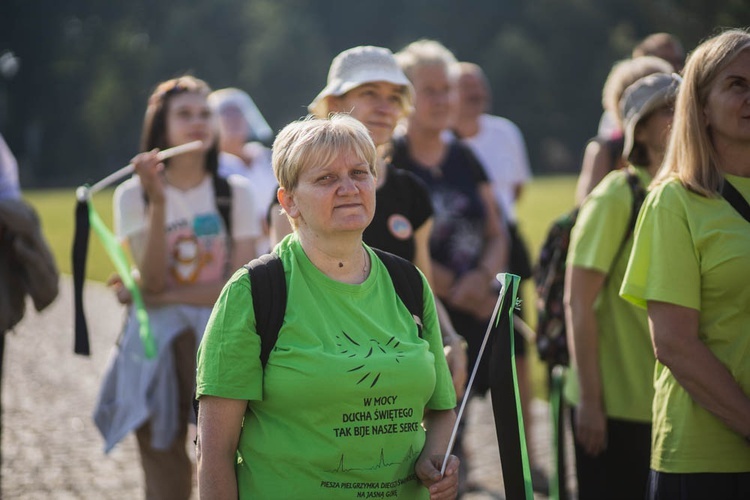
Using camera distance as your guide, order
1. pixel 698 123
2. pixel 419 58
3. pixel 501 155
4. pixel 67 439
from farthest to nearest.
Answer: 1. pixel 501 155
2. pixel 67 439
3. pixel 419 58
4. pixel 698 123

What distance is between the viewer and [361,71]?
432cm

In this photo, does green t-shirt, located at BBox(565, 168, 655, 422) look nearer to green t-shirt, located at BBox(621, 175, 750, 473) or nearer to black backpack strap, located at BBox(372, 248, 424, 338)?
green t-shirt, located at BBox(621, 175, 750, 473)

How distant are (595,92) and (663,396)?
2900 inches

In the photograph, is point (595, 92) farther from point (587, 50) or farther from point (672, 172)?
point (672, 172)

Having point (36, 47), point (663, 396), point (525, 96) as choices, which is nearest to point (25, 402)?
point (663, 396)

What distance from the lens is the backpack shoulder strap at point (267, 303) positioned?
294cm

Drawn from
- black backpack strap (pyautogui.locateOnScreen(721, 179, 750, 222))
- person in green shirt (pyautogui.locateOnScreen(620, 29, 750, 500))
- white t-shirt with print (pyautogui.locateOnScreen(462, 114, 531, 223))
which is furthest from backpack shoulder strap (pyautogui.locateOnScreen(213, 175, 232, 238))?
white t-shirt with print (pyautogui.locateOnScreen(462, 114, 531, 223))

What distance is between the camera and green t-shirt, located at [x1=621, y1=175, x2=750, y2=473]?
3.30 m

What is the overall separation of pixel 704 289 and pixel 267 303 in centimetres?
139

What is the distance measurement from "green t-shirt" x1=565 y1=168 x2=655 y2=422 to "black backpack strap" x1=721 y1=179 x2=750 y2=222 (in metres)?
0.90

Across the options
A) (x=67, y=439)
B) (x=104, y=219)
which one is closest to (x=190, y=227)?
(x=67, y=439)

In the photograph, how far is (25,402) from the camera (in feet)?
29.9

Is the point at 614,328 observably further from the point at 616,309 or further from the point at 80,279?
the point at 80,279

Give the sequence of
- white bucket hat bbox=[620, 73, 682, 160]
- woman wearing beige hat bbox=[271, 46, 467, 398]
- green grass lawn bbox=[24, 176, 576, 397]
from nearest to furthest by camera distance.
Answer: woman wearing beige hat bbox=[271, 46, 467, 398] → white bucket hat bbox=[620, 73, 682, 160] → green grass lawn bbox=[24, 176, 576, 397]
